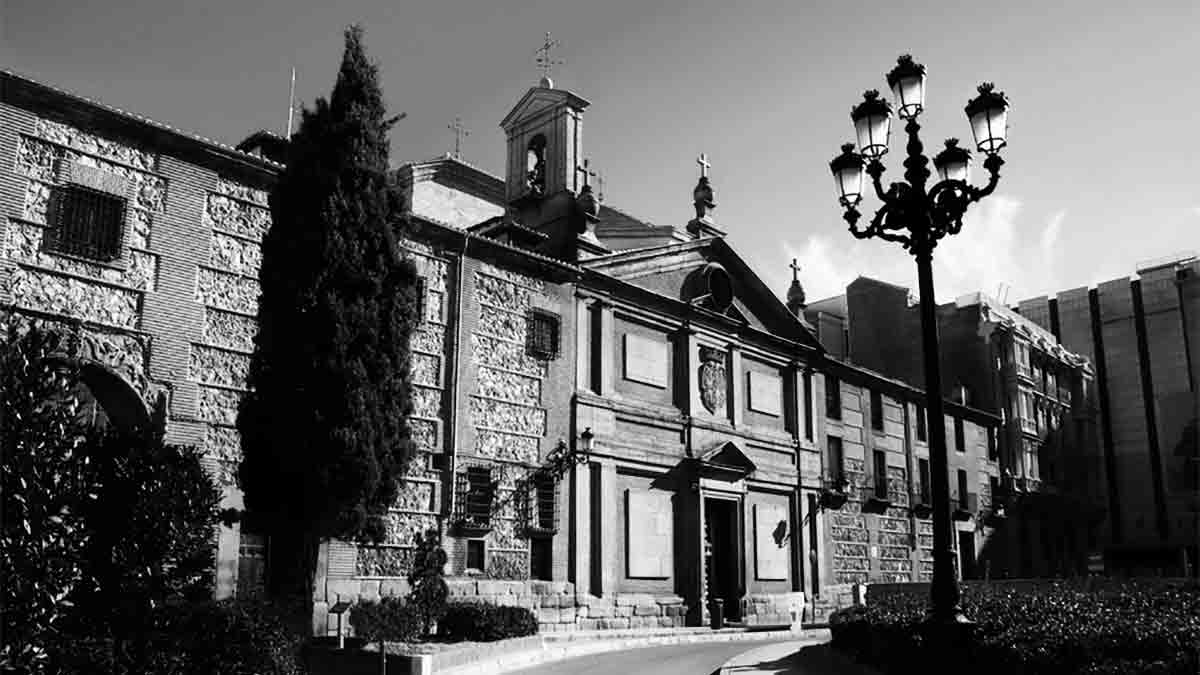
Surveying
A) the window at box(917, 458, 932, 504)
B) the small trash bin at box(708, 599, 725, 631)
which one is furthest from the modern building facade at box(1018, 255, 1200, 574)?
the small trash bin at box(708, 599, 725, 631)

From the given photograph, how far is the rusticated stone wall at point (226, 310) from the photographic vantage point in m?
16.4

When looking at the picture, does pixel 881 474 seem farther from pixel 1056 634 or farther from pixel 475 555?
pixel 1056 634

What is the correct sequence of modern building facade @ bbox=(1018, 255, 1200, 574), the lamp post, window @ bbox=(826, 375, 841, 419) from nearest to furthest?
the lamp post < window @ bbox=(826, 375, 841, 419) < modern building facade @ bbox=(1018, 255, 1200, 574)

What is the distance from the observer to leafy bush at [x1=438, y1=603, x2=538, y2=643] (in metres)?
16.8

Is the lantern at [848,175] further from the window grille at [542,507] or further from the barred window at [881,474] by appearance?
the barred window at [881,474]

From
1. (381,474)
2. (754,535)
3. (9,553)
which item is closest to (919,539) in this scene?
(754,535)

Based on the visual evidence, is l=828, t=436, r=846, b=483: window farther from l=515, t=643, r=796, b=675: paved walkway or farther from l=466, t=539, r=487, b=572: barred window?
l=466, t=539, r=487, b=572: barred window

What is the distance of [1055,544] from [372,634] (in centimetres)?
4056

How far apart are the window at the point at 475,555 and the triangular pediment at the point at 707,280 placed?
738 centimetres

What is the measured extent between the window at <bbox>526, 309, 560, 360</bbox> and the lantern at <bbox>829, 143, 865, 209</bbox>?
36.3ft

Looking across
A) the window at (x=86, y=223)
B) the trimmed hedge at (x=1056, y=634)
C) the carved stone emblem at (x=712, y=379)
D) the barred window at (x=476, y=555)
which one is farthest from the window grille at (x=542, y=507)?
the window at (x=86, y=223)

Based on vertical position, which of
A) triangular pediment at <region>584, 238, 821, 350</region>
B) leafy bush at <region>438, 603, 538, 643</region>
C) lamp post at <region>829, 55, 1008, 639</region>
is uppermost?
triangular pediment at <region>584, 238, 821, 350</region>

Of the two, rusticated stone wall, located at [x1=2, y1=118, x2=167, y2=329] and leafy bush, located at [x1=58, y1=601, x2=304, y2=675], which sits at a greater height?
rusticated stone wall, located at [x1=2, y1=118, x2=167, y2=329]

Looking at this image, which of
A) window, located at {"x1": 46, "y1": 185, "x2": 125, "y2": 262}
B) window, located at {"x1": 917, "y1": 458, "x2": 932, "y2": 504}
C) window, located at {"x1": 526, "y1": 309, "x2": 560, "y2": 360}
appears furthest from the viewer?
window, located at {"x1": 917, "y1": 458, "x2": 932, "y2": 504}
